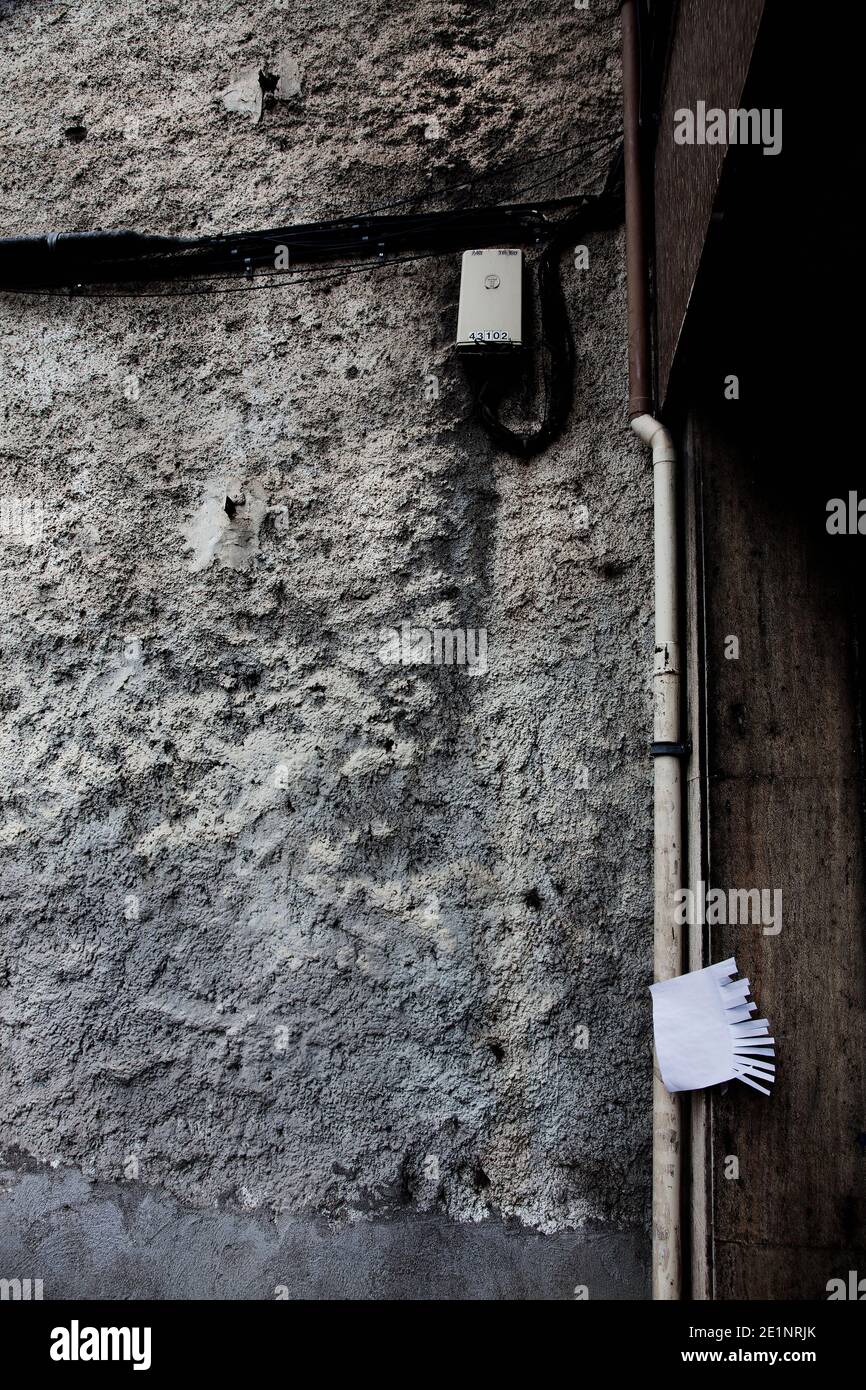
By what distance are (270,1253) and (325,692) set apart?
163 cm

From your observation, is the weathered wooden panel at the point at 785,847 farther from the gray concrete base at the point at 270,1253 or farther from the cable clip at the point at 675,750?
the gray concrete base at the point at 270,1253

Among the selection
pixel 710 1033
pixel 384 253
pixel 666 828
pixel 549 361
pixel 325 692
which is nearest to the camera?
pixel 710 1033

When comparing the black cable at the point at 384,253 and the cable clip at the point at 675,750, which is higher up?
the black cable at the point at 384,253

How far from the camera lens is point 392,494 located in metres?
2.90

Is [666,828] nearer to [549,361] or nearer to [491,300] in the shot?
[549,361]

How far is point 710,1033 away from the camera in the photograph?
2.25 metres

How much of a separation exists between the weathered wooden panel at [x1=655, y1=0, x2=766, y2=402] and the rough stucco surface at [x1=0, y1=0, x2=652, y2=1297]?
1.30 feet

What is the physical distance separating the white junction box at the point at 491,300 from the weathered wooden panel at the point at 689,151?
0.46 meters

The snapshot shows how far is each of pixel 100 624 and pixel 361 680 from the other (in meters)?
0.93

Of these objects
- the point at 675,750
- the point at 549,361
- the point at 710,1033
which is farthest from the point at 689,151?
the point at 710,1033

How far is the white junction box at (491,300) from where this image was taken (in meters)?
2.88

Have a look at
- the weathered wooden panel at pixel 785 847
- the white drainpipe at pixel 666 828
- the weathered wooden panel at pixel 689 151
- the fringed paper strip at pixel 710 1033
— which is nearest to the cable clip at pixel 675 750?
the white drainpipe at pixel 666 828

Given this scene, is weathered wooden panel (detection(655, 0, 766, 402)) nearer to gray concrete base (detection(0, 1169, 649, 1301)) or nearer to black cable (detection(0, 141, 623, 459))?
black cable (detection(0, 141, 623, 459))

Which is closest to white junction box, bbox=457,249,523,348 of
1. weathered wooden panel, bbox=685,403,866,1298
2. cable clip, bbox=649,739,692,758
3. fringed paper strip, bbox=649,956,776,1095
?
weathered wooden panel, bbox=685,403,866,1298
